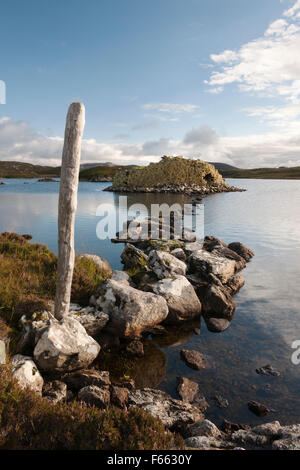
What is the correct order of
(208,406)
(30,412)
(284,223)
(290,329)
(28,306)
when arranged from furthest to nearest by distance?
(284,223) < (290,329) < (28,306) < (208,406) < (30,412)

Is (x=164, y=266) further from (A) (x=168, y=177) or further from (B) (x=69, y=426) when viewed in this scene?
(A) (x=168, y=177)

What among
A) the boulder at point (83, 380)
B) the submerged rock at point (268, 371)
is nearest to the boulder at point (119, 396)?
the boulder at point (83, 380)

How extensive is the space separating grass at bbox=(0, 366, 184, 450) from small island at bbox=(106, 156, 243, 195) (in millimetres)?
85749

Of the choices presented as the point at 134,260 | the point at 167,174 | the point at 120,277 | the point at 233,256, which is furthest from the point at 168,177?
the point at 120,277

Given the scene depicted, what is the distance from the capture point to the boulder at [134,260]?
16.4m

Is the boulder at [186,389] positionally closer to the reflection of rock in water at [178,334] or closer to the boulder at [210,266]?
the reflection of rock in water at [178,334]

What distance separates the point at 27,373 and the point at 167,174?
89815 millimetres

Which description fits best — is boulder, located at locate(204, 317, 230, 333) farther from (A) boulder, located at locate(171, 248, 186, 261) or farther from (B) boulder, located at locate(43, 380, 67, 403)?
(A) boulder, located at locate(171, 248, 186, 261)

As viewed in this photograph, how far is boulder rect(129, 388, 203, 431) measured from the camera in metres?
6.41

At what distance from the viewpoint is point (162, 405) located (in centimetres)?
689

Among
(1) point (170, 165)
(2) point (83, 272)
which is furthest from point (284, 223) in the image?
(1) point (170, 165)

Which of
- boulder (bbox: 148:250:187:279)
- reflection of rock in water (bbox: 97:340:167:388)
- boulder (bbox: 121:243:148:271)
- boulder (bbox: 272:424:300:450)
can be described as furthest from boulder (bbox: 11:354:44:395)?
boulder (bbox: 121:243:148:271)
